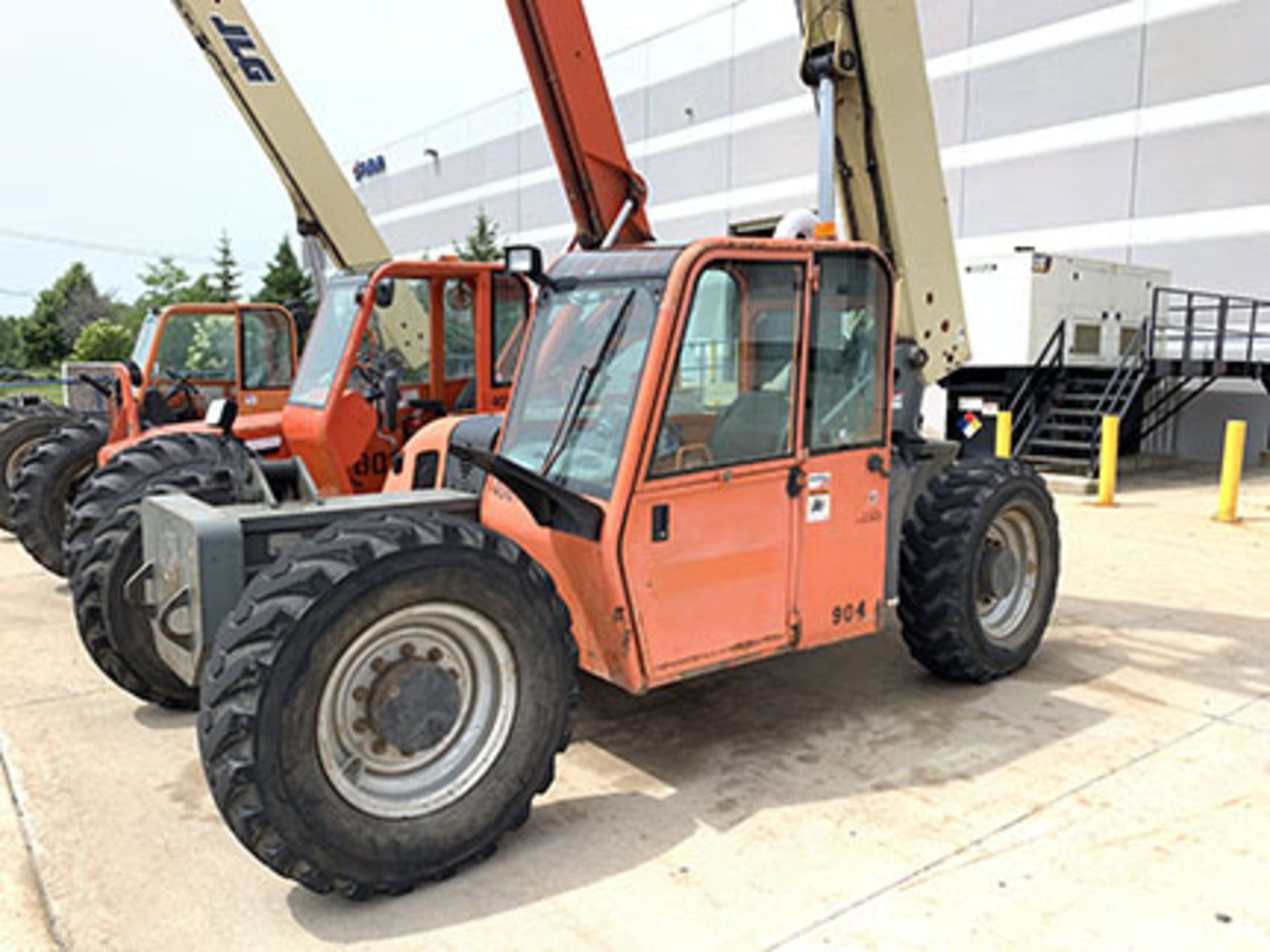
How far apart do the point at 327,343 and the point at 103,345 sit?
31.8 metres

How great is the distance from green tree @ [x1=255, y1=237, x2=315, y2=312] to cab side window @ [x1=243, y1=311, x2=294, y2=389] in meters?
33.9

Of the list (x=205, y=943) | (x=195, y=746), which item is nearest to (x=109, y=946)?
(x=205, y=943)

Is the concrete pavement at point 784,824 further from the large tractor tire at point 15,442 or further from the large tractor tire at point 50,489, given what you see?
the large tractor tire at point 15,442

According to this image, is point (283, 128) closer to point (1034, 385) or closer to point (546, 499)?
point (546, 499)

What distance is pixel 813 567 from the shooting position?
4426mm

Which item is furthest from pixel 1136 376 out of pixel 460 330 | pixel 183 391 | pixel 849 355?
pixel 183 391

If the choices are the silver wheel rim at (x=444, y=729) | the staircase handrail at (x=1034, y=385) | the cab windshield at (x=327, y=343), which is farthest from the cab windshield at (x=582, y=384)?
the staircase handrail at (x=1034, y=385)

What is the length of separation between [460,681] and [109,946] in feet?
4.30

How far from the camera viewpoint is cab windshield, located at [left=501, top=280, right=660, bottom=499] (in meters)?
3.88

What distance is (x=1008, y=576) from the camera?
18.3 feet

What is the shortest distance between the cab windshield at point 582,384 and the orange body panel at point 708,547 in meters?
0.10

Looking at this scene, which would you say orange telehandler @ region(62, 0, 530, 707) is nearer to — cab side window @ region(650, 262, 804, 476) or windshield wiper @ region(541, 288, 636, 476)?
windshield wiper @ region(541, 288, 636, 476)

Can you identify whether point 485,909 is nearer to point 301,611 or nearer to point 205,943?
point 205,943

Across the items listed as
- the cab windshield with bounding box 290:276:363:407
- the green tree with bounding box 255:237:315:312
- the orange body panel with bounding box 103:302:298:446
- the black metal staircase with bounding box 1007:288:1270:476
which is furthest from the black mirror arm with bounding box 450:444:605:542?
the green tree with bounding box 255:237:315:312
